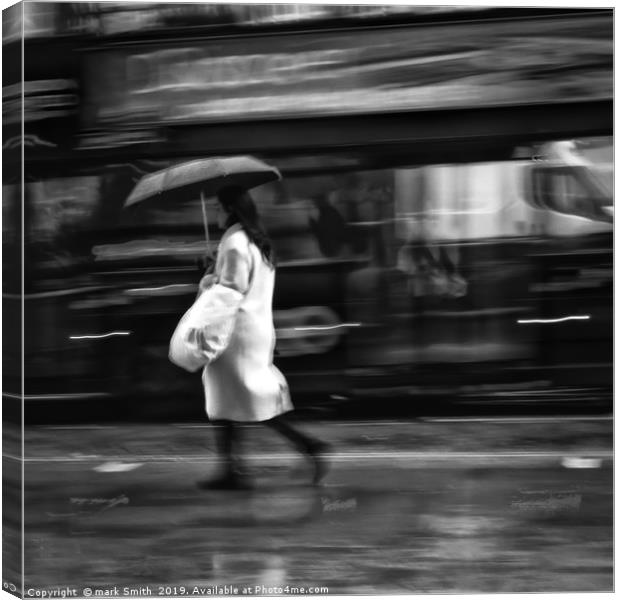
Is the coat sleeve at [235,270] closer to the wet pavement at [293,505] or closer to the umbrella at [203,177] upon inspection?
the umbrella at [203,177]

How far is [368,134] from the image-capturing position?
5.57 m

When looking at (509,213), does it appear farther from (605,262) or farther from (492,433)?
(492,433)

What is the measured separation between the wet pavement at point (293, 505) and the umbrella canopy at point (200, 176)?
55.1 inches

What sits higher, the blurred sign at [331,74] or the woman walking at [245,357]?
the blurred sign at [331,74]

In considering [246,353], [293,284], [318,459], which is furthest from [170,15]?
[318,459]

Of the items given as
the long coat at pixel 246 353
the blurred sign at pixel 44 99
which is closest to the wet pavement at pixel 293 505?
the long coat at pixel 246 353

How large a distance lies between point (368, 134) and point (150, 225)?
1.38m

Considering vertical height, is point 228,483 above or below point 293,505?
above

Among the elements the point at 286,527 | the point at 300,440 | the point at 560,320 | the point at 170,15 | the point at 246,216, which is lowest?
the point at 286,527

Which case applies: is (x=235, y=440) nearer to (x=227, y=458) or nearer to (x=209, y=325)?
(x=227, y=458)

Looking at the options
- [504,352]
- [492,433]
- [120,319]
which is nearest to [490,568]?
[492,433]

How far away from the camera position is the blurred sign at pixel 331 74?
18.3 ft

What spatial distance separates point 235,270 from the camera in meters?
5.59

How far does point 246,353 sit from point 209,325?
0.90 feet
